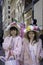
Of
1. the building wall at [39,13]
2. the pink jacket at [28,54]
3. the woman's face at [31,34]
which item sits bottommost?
the pink jacket at [28,54]

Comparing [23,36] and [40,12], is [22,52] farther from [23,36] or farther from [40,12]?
[40,12]

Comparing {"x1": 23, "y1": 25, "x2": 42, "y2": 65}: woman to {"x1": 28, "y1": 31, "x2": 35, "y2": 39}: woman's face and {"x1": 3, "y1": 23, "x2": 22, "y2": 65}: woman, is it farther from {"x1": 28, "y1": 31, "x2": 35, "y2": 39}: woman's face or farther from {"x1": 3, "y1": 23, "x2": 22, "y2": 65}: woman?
{"x1": 3, "y1": 23, "x2": 22, "y2": 65}: woman

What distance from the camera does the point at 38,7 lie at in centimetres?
2439

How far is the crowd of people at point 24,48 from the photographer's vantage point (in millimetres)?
5246

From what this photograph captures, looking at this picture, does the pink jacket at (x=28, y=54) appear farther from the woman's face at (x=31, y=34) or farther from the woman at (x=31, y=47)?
the woman's face at (x=31, y=34)

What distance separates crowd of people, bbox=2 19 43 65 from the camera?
5.25 m

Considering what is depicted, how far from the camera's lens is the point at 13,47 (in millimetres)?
5449

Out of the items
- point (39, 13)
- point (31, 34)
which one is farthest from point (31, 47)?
point (39, 13)

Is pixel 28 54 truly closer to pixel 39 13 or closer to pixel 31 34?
pixel 31 34

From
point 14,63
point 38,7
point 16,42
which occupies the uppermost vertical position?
point 38,7

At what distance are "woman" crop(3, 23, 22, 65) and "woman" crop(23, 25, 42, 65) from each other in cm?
13

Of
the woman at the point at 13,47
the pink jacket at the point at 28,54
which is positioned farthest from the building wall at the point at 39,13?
the pink jacket at the point at 28,54

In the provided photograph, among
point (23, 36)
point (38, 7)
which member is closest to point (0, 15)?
point (38, 7)

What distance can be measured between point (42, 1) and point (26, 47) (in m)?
18.7
